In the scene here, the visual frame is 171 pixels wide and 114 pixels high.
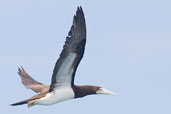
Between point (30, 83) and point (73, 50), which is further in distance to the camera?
point (30, 83)

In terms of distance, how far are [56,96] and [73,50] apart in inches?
126

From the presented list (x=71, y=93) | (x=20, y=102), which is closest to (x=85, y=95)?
(x=71, y=93)

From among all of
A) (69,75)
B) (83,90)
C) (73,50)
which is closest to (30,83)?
(83,90)

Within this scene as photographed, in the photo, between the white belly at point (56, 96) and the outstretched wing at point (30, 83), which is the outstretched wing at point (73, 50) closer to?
the white belly at point (56, 96)

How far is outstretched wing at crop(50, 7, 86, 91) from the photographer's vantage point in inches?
1469

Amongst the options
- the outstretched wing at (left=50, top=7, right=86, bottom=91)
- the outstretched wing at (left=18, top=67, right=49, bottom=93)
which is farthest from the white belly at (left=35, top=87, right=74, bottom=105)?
the outstretched wing at (left=18, top=67, right=49, bottom=93)

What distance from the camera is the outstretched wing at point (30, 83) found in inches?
1730

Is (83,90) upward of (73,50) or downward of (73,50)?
downward

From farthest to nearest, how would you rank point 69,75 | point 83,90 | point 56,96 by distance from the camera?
point 83,90 < point 56,96 < point 69,75

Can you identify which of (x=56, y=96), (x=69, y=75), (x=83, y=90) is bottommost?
(x=56, y=96)

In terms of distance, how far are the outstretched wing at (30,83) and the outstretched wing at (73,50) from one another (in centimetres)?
434

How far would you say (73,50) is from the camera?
125 feet

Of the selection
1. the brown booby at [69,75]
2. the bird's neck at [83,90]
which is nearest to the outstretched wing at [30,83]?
the brown booby at [69,75]

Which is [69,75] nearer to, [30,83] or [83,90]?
[83,90]
